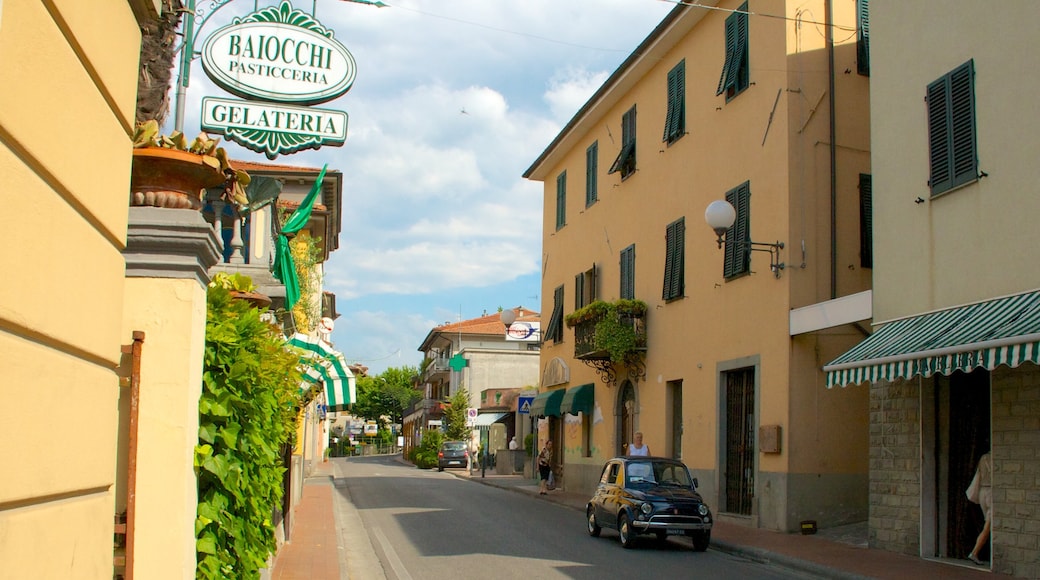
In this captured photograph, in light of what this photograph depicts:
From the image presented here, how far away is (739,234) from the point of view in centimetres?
1933

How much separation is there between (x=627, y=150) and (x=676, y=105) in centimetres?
309

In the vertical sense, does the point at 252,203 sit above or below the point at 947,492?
above

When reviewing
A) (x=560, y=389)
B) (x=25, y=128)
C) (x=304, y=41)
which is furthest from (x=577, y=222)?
(x=25, y=128)

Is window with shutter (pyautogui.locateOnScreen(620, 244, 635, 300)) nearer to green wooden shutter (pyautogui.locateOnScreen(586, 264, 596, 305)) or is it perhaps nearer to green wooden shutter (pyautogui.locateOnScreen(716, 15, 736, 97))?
green wooden shutter (pyautogui.locateOnScreen(586, 264, 596, 305))

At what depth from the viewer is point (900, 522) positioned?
13500mm

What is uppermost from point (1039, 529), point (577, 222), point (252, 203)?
point (577, 222)

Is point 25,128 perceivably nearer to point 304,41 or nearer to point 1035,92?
point 304,41

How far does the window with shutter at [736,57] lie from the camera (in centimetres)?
1947

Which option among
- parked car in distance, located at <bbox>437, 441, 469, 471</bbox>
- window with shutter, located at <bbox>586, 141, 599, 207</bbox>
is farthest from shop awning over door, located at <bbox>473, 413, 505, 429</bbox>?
window with shutter, located at <bbox>586, 141, 599, 207</bbox>

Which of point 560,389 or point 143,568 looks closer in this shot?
point 143,568

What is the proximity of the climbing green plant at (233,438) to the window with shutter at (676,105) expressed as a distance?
53.6ft

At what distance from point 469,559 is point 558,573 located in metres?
1.85

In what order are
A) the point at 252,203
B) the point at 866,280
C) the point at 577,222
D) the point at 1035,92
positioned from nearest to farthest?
the point at 252,203 < the point at 1035,92 < the point at 866,280 < the point at 577,222

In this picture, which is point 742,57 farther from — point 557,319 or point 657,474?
point 557,319
